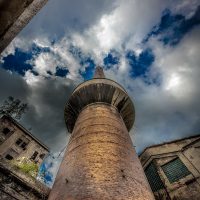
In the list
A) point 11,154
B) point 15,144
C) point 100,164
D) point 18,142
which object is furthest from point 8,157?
point 100,164

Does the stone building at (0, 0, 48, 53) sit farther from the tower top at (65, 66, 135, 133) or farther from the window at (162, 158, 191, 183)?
the window at (162, 158, 191, 183)

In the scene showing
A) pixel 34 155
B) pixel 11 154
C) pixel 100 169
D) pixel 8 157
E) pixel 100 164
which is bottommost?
pixel 100 169

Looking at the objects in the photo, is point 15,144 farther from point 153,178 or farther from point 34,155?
point 153,178

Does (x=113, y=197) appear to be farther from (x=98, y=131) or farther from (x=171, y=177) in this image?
(x=171, y=177)

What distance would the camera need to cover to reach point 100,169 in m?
4.46

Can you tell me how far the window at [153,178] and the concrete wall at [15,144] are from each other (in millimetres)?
18303

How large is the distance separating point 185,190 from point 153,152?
3329mm

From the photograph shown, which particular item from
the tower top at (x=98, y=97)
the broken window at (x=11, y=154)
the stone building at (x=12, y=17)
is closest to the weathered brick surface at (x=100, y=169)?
the tower top at (x=98, y=97)

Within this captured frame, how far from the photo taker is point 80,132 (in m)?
6.37

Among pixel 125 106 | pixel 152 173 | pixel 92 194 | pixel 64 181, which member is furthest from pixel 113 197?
pixel 152 173

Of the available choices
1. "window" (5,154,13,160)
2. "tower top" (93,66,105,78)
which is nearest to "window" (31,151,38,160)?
"window" (5,154,13,160)

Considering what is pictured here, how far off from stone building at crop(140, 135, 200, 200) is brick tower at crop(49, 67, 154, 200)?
6.35 m

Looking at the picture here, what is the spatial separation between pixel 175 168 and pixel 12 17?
1248 cm

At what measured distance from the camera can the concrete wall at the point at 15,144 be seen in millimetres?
24156
